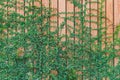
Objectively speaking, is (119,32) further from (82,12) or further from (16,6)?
(16,6)

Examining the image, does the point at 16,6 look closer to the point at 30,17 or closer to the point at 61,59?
the point at 30,17

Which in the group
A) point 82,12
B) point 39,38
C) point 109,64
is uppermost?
point 82,12

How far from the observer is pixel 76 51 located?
21.7 ft

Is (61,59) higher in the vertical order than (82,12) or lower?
lower

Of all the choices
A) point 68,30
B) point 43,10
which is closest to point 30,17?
point 43,10

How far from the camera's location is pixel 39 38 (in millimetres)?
6645

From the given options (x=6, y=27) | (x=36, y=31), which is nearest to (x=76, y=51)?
(x=36, y=31)

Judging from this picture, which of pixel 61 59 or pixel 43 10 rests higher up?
pixel 43 10

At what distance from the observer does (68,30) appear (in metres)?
6.61

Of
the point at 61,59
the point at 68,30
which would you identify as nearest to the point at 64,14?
the point at 68,30

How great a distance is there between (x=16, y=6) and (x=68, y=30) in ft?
3.09

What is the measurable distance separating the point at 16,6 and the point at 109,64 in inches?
70.0

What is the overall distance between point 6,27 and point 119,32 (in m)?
1.83

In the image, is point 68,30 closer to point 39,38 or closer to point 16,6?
point 39,38
